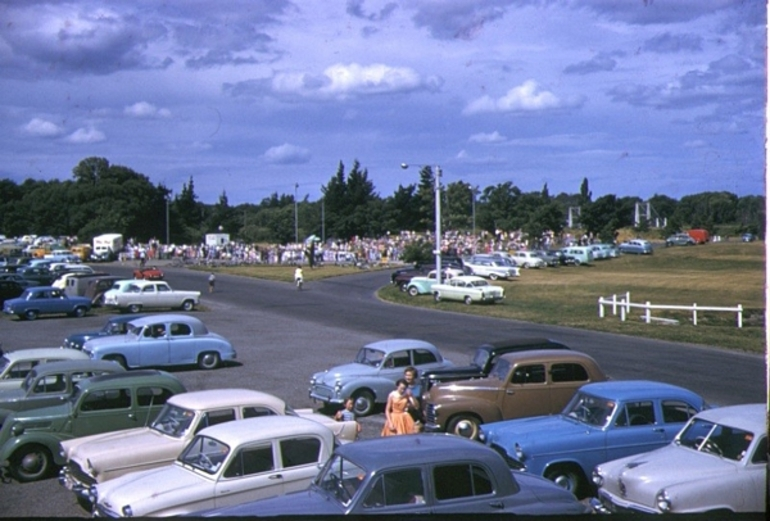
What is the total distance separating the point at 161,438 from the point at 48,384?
3.52 meters

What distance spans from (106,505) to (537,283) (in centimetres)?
2606

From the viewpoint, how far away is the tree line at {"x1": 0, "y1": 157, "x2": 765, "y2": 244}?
45.3 ft

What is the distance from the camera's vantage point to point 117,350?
51.5 ft

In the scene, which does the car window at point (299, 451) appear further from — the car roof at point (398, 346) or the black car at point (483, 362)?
the car roof at point (398, 346)

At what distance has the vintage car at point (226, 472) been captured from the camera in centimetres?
730

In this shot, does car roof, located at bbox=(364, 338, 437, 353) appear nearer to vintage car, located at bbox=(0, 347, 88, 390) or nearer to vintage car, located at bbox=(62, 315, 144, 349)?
vintage car, located at bbox=(0, 347, 88, 390)

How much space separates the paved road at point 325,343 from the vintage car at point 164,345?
12.4 inches

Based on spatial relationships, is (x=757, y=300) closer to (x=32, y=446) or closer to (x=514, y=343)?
(x=514, y=343)

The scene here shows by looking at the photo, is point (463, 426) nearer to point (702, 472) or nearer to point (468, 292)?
point (702, 472)

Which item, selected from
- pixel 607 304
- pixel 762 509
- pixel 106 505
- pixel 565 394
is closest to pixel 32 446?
pixel 106 505

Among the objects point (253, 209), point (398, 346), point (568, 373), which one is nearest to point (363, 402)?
point (398, 346)

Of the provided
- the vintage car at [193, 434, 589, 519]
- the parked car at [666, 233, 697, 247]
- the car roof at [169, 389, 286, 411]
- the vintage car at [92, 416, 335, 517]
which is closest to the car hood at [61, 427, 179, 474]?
the car roof at [169, 389, 286, 411]

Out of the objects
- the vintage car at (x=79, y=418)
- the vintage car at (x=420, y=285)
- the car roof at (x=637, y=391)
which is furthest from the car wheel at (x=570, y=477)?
the vintage car at (x=420, y=285)

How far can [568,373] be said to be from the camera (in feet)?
38.0
